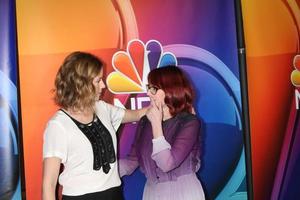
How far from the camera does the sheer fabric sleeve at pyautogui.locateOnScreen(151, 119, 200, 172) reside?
1852mm

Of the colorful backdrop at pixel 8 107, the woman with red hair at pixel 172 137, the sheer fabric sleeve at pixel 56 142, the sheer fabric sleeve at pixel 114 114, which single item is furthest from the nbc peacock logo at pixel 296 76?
the colorful backdrop at pixel 8 107

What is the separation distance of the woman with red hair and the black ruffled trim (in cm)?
22

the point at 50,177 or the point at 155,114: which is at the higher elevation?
the point at 155,114

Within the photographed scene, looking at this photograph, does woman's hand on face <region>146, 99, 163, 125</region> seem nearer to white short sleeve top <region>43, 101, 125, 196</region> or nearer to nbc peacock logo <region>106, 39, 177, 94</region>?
white short sleeve top <region>43, 101, 125, 196</region>

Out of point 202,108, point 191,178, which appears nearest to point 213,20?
point 202,108

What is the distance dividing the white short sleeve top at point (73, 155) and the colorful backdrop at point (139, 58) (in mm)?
630

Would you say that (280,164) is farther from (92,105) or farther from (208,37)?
(92,105)

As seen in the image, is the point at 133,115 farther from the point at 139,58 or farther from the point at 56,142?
the point at 56,142

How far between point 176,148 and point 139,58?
0.78 m

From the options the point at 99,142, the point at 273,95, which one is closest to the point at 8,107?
the point at 99,142

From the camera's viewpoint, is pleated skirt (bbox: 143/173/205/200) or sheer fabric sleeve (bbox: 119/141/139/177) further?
sheer fabric sleeve (bbox: 119/141/139/177)

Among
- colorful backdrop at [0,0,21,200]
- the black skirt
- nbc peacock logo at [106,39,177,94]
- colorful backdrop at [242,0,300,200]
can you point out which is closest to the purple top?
the black skirt

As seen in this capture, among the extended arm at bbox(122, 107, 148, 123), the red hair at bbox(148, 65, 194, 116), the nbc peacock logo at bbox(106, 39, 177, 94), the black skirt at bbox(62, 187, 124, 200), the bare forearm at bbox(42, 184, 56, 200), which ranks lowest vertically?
the black skirt at bbox(62, 187, 124, 200)

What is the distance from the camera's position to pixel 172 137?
196 cm
